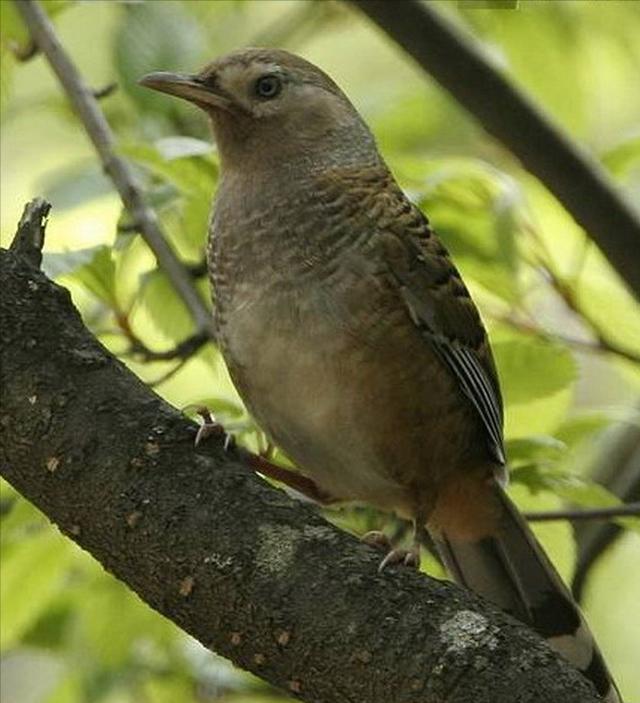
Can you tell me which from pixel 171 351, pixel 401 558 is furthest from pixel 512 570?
pixel 401 558

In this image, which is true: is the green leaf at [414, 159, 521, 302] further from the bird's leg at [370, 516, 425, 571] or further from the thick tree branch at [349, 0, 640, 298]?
the bird's leg at [370, 516, 425, 571]

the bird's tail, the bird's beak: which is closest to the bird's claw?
the bird's tail

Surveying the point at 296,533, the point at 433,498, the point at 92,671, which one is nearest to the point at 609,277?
the point at 433,498

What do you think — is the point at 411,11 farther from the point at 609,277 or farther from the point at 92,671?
the point at 92,671

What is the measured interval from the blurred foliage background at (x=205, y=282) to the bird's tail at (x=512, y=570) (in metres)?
0.08

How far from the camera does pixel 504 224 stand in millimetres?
3604

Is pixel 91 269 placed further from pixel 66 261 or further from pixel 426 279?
pixel 426 279

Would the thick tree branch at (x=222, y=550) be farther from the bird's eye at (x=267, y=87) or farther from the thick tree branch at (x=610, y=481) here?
the thick tree branch at (x=610, y=481)

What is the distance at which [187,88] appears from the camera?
148 inches

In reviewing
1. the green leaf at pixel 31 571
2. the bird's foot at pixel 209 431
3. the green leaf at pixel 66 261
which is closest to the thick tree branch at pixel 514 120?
the green leaf at pixel 66 261

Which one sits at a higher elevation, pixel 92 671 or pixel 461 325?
pixel 461 325

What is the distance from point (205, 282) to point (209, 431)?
1466 millimetres

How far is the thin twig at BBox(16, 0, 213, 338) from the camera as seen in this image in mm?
3820

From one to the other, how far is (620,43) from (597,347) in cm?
101
